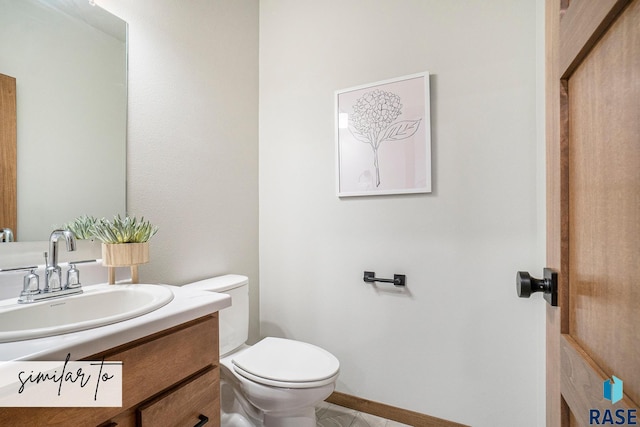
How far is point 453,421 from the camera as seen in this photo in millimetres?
1500

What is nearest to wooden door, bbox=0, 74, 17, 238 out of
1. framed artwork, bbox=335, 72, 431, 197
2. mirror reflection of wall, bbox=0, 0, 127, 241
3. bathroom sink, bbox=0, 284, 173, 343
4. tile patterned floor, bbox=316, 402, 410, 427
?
mirror reflection of wall, bbox=0, 0, 127, 241

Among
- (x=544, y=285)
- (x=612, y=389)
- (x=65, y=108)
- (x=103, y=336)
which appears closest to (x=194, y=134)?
(x=65, y=108)

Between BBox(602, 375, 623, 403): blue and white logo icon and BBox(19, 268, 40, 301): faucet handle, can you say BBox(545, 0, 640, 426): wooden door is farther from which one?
BBox(19, 268, 40, 301): faucet handle

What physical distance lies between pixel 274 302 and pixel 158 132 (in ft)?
4.09

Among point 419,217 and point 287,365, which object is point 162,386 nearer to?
point 287,365

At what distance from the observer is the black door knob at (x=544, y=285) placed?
1.92 ft

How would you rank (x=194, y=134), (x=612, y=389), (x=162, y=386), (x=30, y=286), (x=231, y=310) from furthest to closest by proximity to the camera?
(x=194, y=134)
(x=231, y=310)
(x=30, y=286)
(x=162, y=386)
(x=612, y=389)

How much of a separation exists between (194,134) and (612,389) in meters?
1.73

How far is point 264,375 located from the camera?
121 centimetres

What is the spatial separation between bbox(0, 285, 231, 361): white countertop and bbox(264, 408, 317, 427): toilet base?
677mm

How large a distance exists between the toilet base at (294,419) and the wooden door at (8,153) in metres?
1.22

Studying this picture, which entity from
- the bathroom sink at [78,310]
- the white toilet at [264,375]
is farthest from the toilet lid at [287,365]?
the bathroom sink at [78,310]

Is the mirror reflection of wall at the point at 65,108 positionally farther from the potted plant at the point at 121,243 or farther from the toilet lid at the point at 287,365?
the toilet lid at the point at 287,365

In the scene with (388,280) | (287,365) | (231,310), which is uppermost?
(388,280)
